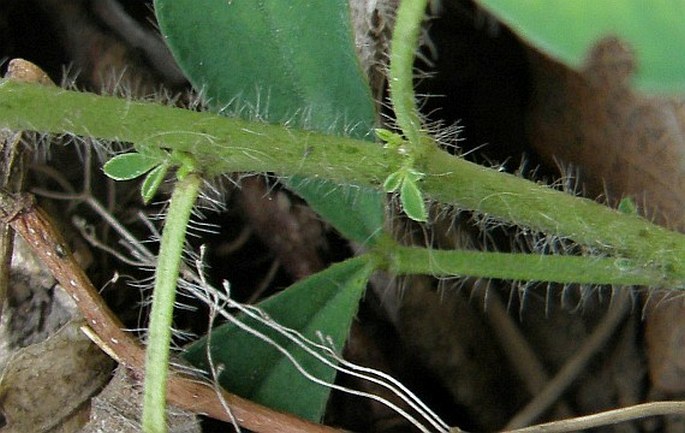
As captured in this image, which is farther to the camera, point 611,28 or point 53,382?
point 53,382

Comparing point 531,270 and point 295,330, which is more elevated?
point 531,270

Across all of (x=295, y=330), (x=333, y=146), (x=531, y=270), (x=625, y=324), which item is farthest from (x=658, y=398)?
(x=333, y=146)

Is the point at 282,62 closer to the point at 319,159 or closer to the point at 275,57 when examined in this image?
the point at 275,57

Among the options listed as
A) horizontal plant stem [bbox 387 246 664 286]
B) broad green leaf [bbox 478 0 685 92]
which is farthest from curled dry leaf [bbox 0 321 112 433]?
broad green leaf [bbox 478 0 685 92]

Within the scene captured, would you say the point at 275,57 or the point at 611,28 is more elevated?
the point at 611,28

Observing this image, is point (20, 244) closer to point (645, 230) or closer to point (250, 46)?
point (250, 46)

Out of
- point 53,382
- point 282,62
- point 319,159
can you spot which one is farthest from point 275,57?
point 53,382

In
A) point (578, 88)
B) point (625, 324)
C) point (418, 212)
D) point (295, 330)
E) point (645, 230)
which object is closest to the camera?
point (418, 212)
